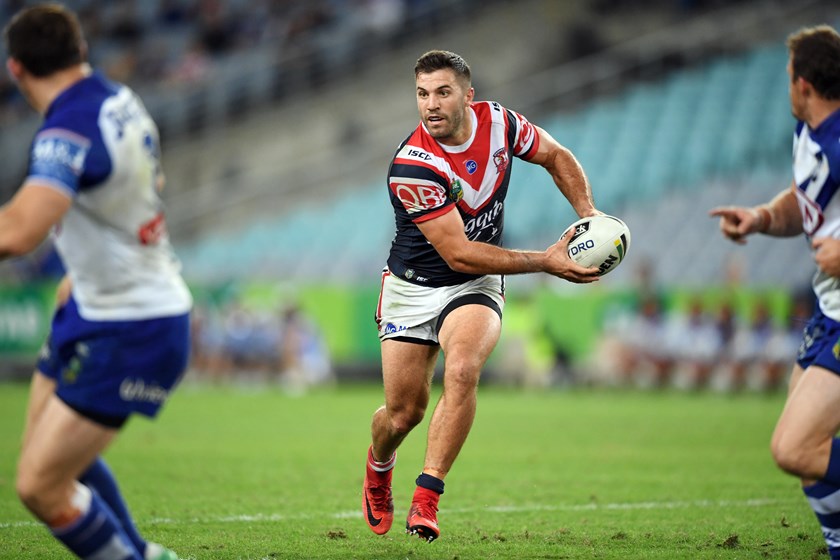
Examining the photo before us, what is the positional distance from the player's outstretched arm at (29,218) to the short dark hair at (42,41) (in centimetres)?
56

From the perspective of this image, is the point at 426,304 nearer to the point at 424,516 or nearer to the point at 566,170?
the point at 566,170

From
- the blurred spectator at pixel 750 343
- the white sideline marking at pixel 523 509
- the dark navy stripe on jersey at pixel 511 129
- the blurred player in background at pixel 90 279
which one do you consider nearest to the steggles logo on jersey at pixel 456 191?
the dark navy stripe on jersey at pixel 511 129

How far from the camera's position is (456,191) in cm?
686

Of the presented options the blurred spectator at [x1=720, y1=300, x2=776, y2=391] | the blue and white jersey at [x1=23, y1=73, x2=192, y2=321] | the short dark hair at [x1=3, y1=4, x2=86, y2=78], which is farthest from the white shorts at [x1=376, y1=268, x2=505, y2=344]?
the blurred spectator at [x1=720, y1=300, x2=776, y2=391]

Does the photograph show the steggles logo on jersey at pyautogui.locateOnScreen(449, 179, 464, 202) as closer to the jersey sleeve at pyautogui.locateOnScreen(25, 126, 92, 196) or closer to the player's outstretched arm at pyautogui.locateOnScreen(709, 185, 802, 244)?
the player's outstretched arm at pyautogui.locateOnScreen(709, 185, 802, 244)

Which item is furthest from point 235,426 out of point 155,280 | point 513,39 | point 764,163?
point 513,39

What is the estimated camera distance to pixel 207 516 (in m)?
7.70

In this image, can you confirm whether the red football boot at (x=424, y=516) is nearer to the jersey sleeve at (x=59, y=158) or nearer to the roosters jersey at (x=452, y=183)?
the roosters jersey at (x=452, y=183)

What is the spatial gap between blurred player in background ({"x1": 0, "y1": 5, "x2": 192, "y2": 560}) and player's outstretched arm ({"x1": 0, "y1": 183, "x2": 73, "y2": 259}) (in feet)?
0.10

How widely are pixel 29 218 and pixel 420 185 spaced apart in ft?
8.71

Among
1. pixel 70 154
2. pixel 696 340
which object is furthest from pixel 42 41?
pixel 696 340

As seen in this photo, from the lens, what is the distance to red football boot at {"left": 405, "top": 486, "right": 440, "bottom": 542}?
6.40 metres

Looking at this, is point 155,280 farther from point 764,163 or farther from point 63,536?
point 764,163

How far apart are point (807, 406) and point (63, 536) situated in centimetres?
326
